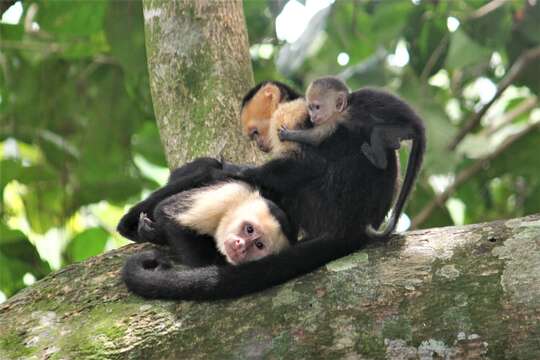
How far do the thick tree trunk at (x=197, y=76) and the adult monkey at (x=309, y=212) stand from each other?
162 millimetres

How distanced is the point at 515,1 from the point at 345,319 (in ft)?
13.7

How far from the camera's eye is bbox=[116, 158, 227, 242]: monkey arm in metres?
3.32

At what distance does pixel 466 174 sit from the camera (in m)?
5.45

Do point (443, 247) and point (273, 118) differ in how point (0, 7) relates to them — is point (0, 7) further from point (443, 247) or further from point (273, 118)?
point (443, 247)

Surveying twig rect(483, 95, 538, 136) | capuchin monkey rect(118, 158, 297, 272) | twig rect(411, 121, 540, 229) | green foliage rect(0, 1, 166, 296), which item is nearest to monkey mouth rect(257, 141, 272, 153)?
capuchin monkey rect(118, 158, 297, 272)

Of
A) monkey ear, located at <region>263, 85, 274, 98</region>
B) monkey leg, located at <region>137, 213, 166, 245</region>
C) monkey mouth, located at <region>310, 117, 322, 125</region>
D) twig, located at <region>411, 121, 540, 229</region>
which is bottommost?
twig, located at <region>411, 121, 540, 229</region>

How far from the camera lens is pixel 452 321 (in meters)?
2.29

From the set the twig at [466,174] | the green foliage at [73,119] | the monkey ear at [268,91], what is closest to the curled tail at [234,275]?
the monkey ear at [268,91]

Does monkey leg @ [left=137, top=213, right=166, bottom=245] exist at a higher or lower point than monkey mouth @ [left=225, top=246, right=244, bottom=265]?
higher

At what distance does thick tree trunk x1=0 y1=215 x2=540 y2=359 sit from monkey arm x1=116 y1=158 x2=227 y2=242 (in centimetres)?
71

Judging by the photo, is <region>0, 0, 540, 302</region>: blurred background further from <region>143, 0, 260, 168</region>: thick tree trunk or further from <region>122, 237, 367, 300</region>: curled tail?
<region>122, 237, 367, 300</region>: curled tail

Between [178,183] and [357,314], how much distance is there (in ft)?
3.98

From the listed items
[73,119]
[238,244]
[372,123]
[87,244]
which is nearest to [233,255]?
[238,244]

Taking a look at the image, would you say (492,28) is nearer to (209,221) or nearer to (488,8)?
(488,8)
